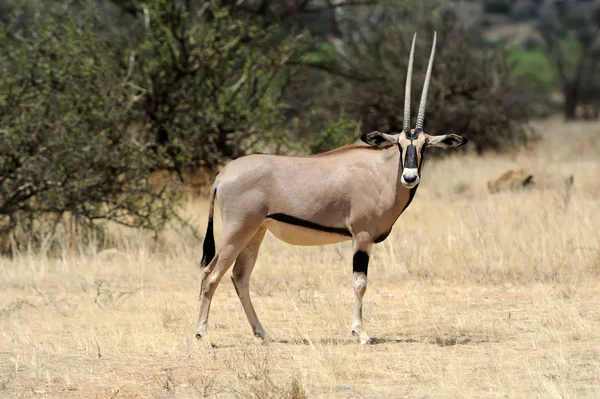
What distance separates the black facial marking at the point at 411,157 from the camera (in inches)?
324

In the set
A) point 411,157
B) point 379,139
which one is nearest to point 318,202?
point 379,139

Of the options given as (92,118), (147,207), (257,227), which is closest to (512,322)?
(257,227)

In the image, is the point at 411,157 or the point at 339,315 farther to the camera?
the point at 339,315

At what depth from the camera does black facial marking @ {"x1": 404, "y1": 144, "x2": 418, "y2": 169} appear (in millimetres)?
8234

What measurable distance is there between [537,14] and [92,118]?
105 m

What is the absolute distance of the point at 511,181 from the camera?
57.6 ft

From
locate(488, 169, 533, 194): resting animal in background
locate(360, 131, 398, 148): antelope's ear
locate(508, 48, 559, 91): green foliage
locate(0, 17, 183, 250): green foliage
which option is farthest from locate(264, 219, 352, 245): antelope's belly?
locate(508, 48, 559, 91): green foliage

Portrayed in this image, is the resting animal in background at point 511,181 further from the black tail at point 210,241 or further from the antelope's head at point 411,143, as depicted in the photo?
the black tail at point 210,241

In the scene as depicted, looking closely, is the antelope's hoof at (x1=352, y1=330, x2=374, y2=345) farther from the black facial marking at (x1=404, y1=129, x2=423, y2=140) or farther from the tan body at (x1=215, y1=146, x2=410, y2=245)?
the black facial marking at (x1=404, y1=129, x2=423, y2=140)

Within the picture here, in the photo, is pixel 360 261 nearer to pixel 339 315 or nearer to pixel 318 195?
pixel 318 195

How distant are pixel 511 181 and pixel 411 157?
9657 mm

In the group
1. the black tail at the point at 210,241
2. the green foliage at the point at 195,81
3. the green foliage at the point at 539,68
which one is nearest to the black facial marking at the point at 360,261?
the black tail at the point at 210,241

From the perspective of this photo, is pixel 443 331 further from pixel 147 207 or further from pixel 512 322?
pixel 147 207

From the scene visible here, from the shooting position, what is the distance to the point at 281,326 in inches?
372
